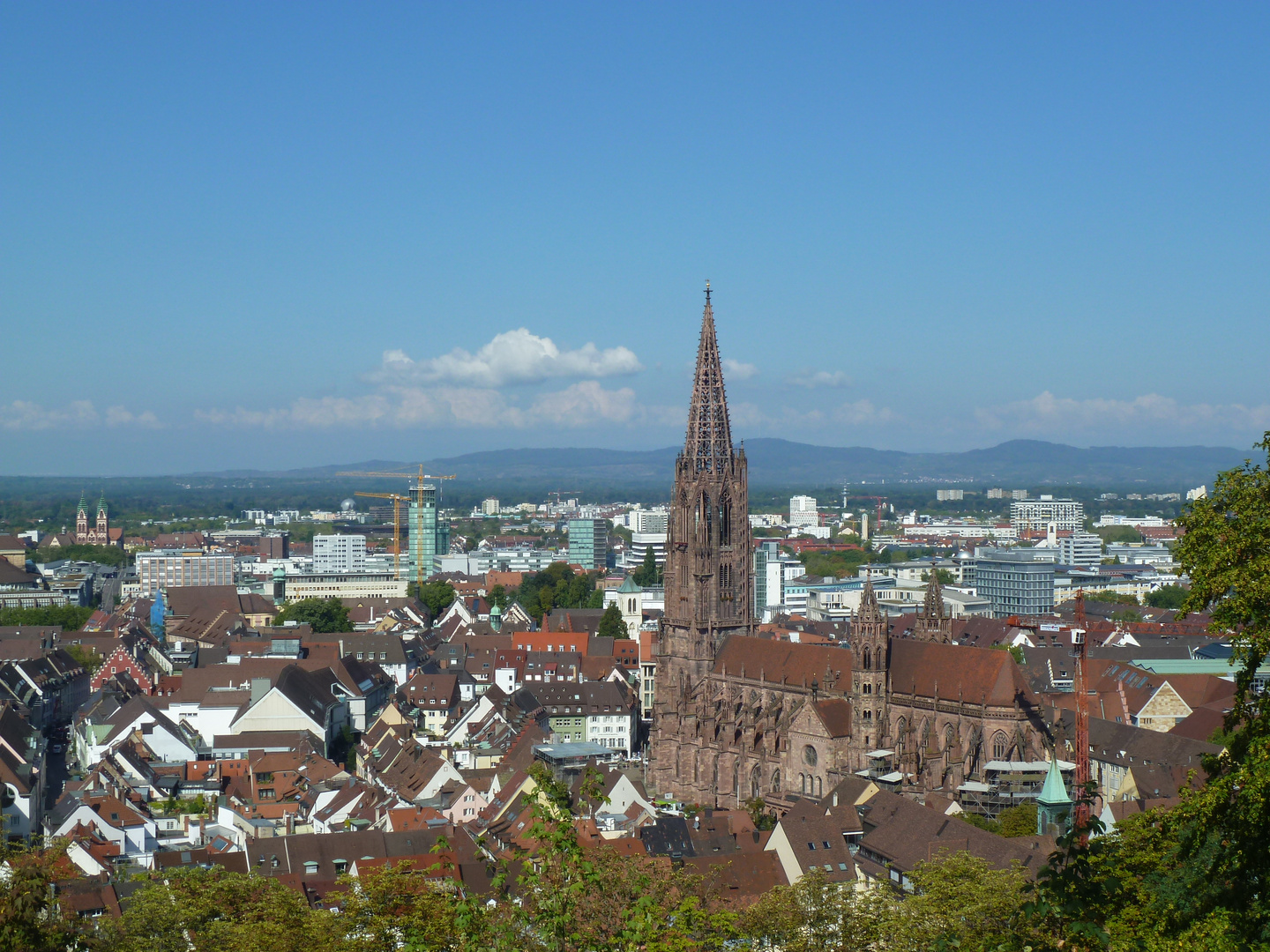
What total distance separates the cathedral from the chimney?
81.8 ft

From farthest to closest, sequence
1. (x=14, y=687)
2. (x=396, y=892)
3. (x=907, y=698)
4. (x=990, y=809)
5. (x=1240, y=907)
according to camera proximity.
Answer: (x=14, y=687)
(x=907, y=698)
(x=990, y=809)
(x=396, y=892)
(x=1240, y=907)

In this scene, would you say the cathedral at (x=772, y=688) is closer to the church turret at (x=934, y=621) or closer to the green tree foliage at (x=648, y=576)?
the church turret at (x=934, y=621)

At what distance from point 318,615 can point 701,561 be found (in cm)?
7046

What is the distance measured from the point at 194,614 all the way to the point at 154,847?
95.7 meters

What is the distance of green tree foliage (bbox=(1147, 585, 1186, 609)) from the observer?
171m

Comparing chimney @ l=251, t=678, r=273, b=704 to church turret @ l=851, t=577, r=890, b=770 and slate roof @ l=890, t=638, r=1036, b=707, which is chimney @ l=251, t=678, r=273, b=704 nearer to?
church turret @ l=851, t=577, r=890, b=770

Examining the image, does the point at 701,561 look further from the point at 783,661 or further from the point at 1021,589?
the point at 1021,589

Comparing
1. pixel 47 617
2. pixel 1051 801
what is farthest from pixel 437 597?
pixel 1051 801

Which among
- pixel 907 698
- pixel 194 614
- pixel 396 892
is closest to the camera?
pixel 396 892

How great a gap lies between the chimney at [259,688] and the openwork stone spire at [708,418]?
100 feet

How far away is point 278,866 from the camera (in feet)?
177

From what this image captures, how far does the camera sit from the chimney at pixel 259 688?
90562 millimetres

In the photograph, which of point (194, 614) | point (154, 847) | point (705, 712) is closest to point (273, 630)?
point (194, 614)

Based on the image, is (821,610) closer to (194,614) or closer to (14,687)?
(194,614)
